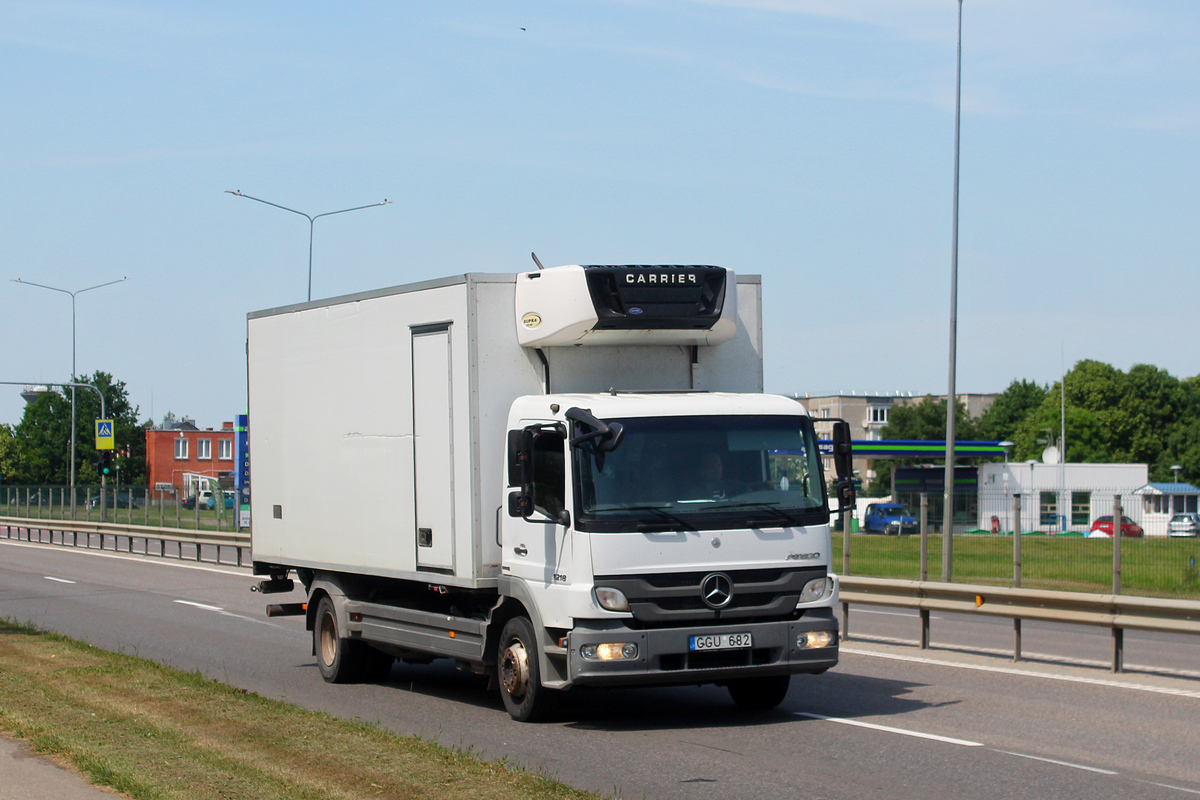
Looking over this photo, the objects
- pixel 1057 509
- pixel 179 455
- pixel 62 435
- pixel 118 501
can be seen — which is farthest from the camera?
pixel 179 455

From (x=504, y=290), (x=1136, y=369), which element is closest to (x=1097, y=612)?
(x=504, y=290)

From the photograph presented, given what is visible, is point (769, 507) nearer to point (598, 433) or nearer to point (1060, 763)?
point (598, 433)

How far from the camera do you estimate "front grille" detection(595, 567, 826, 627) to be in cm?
901

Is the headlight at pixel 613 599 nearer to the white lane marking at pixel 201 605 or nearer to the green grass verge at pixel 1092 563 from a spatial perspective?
the green grass verge at pixel 1092 563

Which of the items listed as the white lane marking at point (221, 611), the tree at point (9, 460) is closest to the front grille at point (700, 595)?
the white lane marking at point (221, 611)

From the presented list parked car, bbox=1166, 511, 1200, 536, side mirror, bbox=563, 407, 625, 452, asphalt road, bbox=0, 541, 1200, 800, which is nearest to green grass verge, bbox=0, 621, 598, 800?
asphalt road, bbox=0, 541, 1200, 800

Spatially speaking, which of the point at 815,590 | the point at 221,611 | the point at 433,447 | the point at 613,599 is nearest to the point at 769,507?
the point at 815,590

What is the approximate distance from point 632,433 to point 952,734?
289cm

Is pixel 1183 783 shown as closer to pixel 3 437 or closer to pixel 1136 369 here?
pixel 1136 369

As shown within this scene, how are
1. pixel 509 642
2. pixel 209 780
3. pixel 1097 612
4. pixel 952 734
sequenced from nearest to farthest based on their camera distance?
pixel 209 780, pixel 952 734, pixel 509 642, pixel 1097 612

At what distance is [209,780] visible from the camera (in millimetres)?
7336

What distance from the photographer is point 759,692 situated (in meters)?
10.3

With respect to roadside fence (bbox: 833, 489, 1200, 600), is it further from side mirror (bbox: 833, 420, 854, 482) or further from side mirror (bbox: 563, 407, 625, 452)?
side mirror (bbox: 563, 407, 625, 452)

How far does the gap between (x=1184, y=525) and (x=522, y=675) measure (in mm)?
11774
